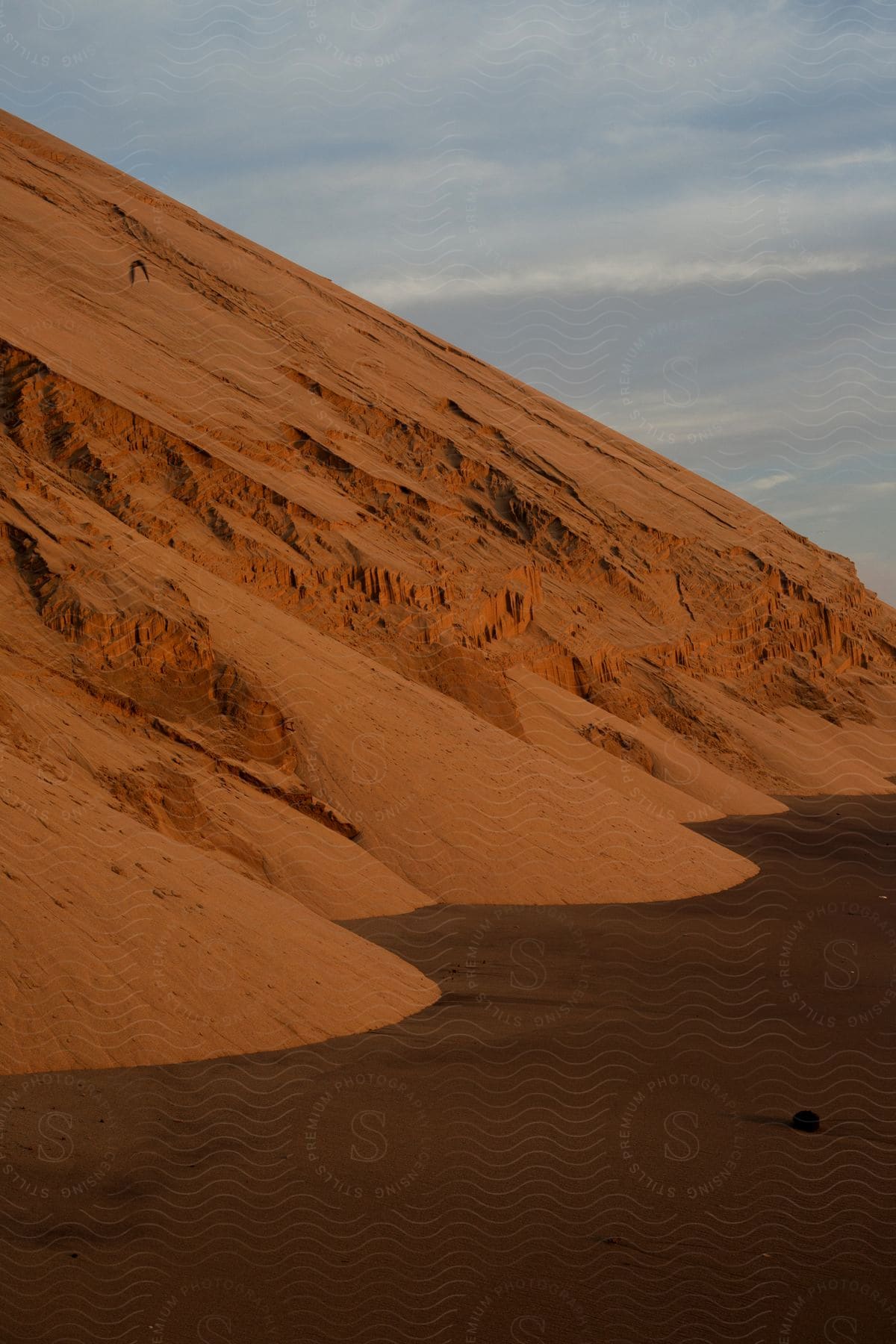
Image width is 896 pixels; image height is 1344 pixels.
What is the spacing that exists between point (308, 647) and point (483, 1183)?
517 inches

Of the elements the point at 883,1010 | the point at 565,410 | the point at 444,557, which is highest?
the point at 565,410

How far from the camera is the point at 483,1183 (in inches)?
308

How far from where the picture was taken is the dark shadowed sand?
637 cm

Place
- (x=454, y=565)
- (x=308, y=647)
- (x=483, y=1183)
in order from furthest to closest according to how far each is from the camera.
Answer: (x=454, y=565) → (x=308, y=647) → (x=483, y=1183)

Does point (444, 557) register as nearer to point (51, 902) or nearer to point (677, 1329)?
point (51, 902)

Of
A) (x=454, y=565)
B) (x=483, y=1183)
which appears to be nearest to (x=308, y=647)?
(x=454, y=565)

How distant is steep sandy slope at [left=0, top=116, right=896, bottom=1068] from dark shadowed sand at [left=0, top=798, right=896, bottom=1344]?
1071 millimetres

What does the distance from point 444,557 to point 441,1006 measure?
61.3ft

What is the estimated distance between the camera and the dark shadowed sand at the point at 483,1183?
251 inches

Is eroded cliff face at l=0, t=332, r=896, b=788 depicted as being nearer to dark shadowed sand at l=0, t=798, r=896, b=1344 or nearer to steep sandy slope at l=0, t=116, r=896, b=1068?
steep sandy slope at l=0, t=116, r=896, b=1068

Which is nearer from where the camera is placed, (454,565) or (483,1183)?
(483,1183)

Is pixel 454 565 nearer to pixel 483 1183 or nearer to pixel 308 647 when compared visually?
pixel 308 647

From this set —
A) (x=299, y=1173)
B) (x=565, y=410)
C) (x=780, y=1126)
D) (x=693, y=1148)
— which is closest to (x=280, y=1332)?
(x=299, y=1173)

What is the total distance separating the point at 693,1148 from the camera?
28.2 feet
